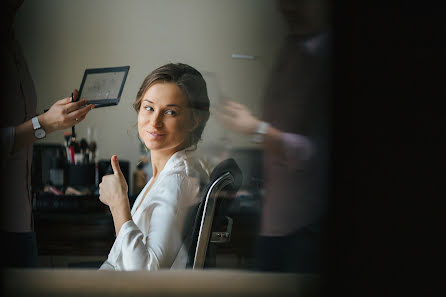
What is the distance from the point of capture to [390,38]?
113 centimetres

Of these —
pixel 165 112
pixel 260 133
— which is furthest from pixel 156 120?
pixel 260 133

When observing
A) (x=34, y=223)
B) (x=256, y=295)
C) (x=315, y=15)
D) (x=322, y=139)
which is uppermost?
(x=315, y=15)

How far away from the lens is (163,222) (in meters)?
1.16

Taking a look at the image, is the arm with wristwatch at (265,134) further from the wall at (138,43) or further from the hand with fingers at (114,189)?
the hand with fingers at (114,189)

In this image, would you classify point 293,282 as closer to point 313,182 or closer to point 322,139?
point 313,182

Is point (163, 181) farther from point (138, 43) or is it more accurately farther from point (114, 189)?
point (138, 43)

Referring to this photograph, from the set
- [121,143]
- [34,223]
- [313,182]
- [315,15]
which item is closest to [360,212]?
[313,182]

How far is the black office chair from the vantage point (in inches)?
46.2

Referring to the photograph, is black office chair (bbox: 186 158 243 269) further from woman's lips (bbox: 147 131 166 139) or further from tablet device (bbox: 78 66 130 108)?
tablet device (bbox: 78 66 130 108)

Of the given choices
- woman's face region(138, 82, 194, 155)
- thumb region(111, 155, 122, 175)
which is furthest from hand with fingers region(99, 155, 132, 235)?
woman's face region(138, 82, 194, 155)

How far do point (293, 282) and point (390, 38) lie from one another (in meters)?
0.62

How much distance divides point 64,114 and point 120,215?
0.28 metres

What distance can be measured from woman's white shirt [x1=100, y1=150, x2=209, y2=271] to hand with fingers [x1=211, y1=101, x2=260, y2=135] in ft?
0.38

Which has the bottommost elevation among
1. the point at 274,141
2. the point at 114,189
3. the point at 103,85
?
the point at 114,189
